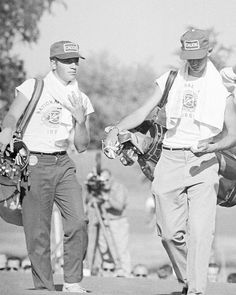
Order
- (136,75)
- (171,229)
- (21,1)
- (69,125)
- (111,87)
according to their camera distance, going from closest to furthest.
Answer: (171,229)
(69,125)
(21,1)
(136,75)
(111,87)

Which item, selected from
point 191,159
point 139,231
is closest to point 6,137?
point 191,159

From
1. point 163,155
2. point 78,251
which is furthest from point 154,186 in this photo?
point 78,251

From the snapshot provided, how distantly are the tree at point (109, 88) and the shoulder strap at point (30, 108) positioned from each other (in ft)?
54.7

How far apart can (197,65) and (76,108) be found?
3.24 ft

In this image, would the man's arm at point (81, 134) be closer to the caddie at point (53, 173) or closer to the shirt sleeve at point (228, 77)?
the caddie at point (53, 173)

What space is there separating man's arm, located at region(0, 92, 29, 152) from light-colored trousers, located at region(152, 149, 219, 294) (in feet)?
3.59

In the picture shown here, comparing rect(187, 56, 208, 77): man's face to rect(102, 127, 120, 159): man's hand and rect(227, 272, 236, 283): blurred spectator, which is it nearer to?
rect(102, 127, 120, 159): man's hand

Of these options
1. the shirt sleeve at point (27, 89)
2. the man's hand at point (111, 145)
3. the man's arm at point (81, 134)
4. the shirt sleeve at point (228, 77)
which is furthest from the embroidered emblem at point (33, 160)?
the shirt sleeve at point (228, 77)

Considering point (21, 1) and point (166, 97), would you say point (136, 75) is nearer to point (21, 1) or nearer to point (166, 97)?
point (21, 1)

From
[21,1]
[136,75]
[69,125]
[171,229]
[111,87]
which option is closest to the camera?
[171,229]

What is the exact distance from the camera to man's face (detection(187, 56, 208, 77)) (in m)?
7.64

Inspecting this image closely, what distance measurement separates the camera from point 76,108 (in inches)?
316

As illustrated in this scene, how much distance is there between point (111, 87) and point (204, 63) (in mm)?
24174

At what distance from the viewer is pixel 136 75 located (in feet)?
84.3
